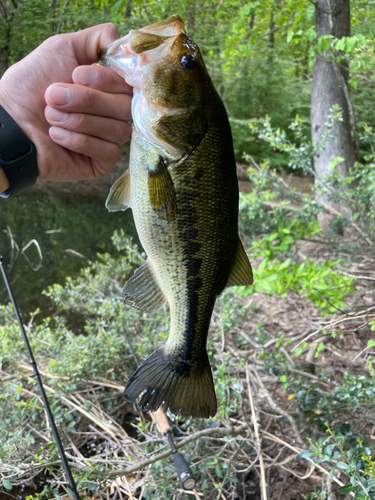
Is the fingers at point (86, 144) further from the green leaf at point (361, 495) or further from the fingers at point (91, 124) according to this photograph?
the green leaf at point (361, 495)

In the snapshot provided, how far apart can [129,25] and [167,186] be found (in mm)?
7273

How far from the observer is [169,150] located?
1.08 metres

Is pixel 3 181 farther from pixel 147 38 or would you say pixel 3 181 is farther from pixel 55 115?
pixel 147 38

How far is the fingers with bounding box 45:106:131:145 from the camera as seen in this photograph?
1.15 metres

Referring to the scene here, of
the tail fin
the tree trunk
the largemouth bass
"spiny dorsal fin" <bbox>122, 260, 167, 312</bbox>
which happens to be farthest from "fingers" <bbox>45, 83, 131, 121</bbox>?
the tree trunk

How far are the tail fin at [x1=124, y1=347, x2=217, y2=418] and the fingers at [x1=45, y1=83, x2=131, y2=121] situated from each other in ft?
2.40

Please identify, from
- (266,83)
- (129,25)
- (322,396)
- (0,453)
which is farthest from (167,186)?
(266,83)

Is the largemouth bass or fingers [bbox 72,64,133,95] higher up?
fingers [bbox 72,64,133,95]

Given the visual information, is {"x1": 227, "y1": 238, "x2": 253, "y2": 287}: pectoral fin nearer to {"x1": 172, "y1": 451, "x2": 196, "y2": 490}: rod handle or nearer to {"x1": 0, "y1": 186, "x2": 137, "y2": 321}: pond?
{"x1": 172, "y1": 451, "x2": 196, "y2": 490}: rod handle

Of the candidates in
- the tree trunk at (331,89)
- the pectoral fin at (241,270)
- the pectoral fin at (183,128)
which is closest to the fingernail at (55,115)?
the pectoral fin at (183,128)

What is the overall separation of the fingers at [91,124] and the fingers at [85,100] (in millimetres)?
15

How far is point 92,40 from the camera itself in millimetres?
1216

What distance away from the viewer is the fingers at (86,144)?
3.87 feet

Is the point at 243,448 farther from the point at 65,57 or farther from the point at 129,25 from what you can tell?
the point at 129,25
